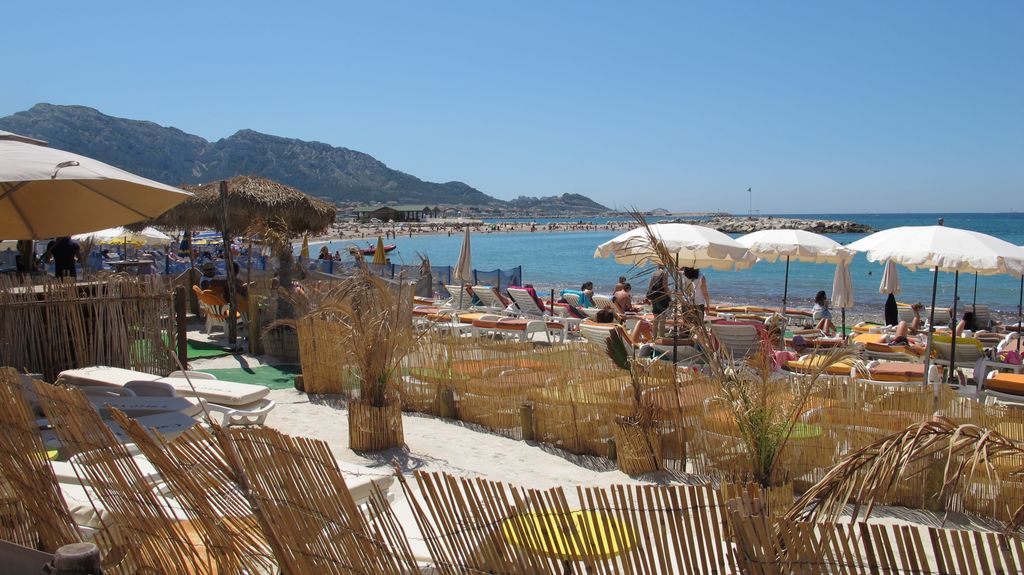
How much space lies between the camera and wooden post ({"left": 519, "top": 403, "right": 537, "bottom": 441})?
6.29 metres

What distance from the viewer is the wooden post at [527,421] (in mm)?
6285

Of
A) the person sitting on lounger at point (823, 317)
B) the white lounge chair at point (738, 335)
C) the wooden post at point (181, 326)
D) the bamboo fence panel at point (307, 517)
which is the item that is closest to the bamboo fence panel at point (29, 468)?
the bamboo fence panel at point (307, 517)

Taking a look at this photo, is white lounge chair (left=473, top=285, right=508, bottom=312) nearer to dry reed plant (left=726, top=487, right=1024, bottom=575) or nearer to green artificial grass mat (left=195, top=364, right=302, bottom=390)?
green artificial grass mat (left=195, top=364, right=302, bottom=390)

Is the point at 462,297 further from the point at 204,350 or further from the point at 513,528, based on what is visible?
the point at 513,528

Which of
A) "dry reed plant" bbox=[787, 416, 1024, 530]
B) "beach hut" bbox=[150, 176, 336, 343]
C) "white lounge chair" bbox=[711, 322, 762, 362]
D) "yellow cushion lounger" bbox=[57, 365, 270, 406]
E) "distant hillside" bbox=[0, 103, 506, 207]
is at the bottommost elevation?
"white lounge chair" bbox=[711, 322, 762, 362]

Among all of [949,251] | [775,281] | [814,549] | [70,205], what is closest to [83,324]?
[70,205]

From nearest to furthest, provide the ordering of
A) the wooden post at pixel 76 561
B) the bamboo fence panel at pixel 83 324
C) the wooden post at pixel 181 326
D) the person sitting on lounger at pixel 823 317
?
the wooden post at pixel 76 561, the bamboo fence panel at pixel 83 324, the wooden post at pixel 181 326, the person sitting on lounger at pixel 823 317

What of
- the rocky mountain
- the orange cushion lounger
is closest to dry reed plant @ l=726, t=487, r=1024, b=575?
the orange cushion lounger

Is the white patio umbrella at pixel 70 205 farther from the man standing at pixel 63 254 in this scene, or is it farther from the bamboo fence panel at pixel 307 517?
the man standing at pixel 63 254

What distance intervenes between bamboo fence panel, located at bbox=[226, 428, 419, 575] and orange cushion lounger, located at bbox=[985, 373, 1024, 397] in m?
6.80

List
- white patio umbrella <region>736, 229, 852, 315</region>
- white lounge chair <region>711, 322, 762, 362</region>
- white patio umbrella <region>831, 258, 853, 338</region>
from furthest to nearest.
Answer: white patio umbrella <region>831, 258, 853, 338</region>
white patio umbrella <region>736, 229, 852, 315</region>
white lounge chair <region>711, 322, 762, 362</region>

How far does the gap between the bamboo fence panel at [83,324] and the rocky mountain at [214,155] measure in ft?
474

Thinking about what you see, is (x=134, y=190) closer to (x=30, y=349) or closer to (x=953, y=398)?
(x=30, y=349)

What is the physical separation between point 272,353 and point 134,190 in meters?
4.07
